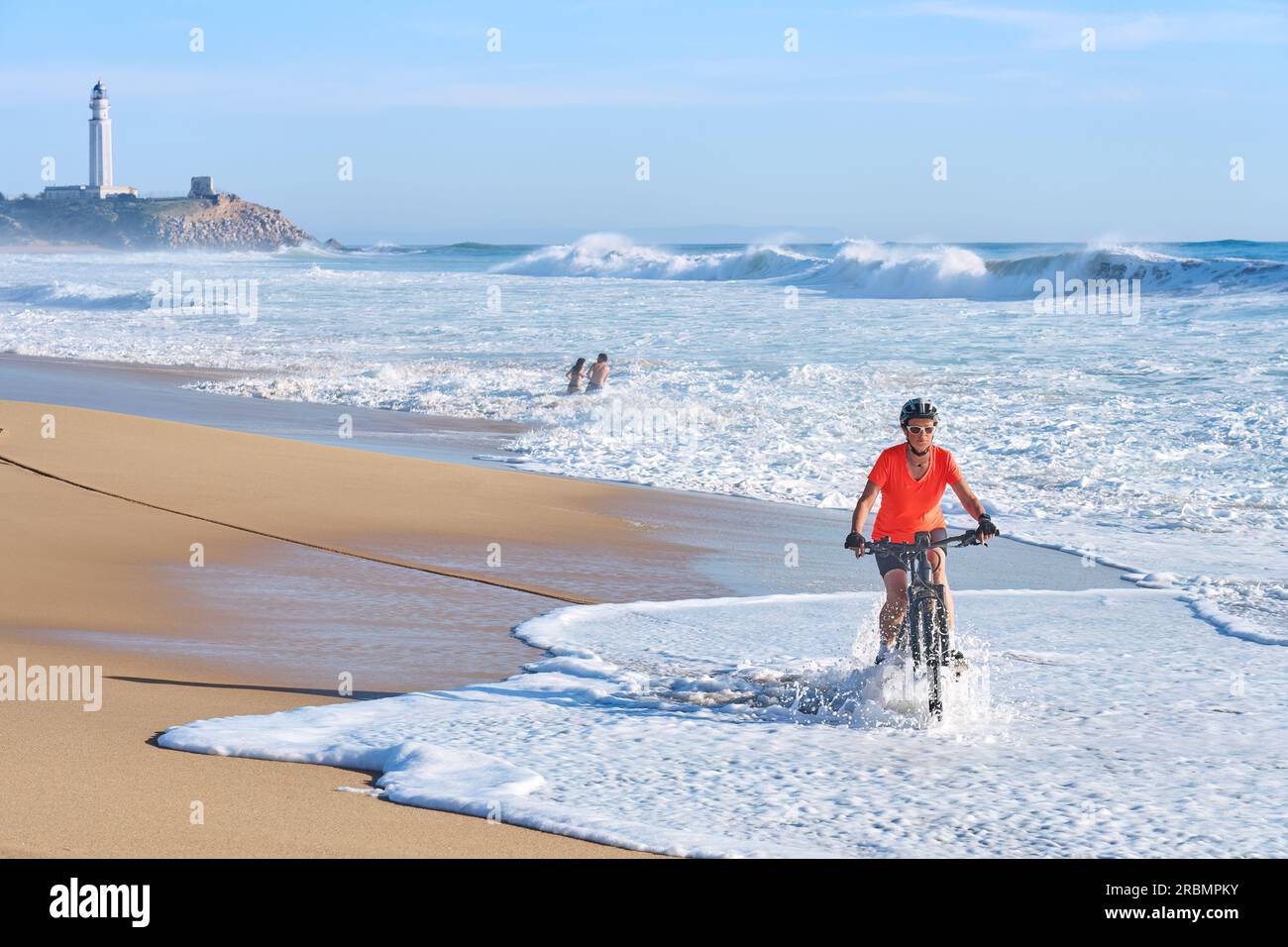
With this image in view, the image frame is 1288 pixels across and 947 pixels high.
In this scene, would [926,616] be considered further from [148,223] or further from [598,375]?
[148,223]

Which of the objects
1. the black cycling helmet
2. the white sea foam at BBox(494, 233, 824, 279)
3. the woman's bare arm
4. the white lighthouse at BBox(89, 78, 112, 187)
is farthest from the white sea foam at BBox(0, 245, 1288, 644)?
the white lighthouse at BBox(89, 78, 112, 187)

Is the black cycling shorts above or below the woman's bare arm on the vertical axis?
below

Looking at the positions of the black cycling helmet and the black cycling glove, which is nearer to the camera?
the black cycling glove

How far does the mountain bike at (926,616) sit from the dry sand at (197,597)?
2.07m

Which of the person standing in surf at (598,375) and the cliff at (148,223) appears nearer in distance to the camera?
the person standing in surf at (598,375)

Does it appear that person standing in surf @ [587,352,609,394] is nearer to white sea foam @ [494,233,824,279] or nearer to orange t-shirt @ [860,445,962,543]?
orange t-shirt @ [860,445,962,543]

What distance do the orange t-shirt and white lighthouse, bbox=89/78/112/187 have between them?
517ft

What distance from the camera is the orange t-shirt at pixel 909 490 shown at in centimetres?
637

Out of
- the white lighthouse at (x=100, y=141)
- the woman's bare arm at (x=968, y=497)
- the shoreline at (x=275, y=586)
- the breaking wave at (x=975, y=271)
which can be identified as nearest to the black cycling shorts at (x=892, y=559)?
the woman's bare arm at (x=968, y=497)

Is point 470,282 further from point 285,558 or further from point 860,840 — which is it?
point 860,840

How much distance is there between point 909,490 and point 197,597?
421 cm

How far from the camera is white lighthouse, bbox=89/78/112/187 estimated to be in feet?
495

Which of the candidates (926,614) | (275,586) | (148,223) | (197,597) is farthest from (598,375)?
(148,223)

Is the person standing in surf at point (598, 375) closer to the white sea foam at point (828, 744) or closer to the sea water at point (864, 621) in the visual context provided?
the sea water at point (864, 621)
